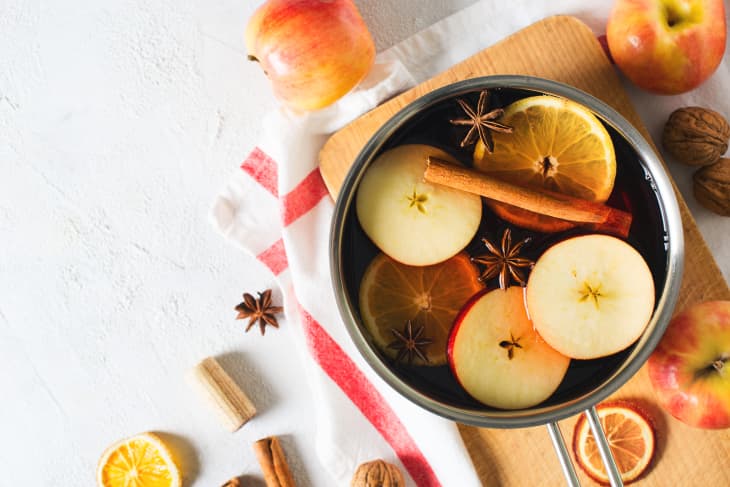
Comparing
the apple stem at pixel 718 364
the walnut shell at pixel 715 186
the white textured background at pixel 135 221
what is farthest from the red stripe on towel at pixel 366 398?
the walnut shell at pixel 715 186

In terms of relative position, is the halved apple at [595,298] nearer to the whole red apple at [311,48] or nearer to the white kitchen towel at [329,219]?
the white kitchen towel at [329,219]

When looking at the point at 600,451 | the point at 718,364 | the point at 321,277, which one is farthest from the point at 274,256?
the point at 718,364

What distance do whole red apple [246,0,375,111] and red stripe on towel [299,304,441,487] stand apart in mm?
360

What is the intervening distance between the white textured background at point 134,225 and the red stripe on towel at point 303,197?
155 millimetres

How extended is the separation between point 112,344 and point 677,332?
0.95 metres

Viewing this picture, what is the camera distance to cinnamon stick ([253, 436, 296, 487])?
1.18 m

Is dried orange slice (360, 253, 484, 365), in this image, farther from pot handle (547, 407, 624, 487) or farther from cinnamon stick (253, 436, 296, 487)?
cinnamon stick (253, 436, 296, 487)

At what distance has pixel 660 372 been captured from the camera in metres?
0.99

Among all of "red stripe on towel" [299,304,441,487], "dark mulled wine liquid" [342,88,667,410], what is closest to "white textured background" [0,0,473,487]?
"red stripe on towel" [299,304,441,487]

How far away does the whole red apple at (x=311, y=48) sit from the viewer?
1024mm

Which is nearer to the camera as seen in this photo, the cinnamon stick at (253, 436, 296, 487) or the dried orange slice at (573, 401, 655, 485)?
the dried orange slice at (573, 401, 655, 485)

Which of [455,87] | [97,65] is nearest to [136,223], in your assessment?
[97,65]

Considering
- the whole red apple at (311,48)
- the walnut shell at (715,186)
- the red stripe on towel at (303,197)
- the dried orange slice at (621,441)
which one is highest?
the whole red apple at (311,48)

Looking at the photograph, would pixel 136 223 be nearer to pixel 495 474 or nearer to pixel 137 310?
pixel 137 310
